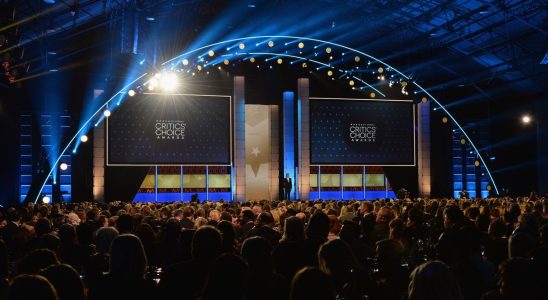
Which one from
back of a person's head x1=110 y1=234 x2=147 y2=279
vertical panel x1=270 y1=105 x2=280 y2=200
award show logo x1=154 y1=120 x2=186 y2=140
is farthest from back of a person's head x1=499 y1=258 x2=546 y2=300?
vertical panel x1=270 y1=105 x2=280 y2=200

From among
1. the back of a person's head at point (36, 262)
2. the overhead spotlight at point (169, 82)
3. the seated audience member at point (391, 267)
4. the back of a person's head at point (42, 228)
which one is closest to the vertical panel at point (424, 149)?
the overhead spotlight at point (169, 82)

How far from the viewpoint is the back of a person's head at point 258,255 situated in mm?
4543

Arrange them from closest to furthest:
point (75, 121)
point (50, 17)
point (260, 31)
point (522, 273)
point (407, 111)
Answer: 1. point (522, 273)
2. point (50, 17)
3. point (75, 121)
4. point (260, 31)
5. point (407, 111)

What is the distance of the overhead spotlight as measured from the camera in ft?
80.2

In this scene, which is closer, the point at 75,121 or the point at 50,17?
the point at 50,17

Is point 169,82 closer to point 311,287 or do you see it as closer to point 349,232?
point 349,232

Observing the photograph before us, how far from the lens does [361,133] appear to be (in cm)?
2848

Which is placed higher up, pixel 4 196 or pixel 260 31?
pixel 260 31

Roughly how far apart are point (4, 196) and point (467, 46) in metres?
21.5

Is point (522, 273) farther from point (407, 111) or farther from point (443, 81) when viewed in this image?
point (443, 81)

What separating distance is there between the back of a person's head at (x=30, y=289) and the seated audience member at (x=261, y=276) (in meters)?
1.51

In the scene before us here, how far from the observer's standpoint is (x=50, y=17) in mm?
19219

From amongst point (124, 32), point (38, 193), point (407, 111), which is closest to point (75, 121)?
point (38, 193)

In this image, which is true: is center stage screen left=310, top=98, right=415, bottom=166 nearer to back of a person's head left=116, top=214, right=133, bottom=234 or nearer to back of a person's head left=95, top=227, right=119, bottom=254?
back of a person's head left=116, top=214, right=133, bottom=234
